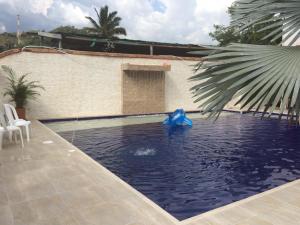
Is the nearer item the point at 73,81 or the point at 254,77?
the point at 254,77

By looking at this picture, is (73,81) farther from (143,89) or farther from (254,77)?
(254,77)

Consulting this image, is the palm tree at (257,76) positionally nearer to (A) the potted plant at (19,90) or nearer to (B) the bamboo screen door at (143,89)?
(A) the potted plant at (19,90)

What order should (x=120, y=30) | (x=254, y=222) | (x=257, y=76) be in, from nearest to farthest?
(x=257, y=76) < (x=254, y=222) < (x=120, y=30)

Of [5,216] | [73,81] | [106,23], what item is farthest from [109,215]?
[106,23]

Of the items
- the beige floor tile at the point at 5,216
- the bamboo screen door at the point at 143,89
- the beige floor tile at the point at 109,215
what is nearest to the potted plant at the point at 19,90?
the bamboo screen door at the point at 143,89

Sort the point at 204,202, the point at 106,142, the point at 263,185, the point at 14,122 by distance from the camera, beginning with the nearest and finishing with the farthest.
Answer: the point at 204,202, the point at 263,185, the point at 14,122, the point at 106,142

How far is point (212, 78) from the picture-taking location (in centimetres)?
194

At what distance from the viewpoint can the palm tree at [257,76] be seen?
1.67 meters

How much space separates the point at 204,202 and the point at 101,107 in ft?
34.8

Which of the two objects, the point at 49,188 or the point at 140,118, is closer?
the point at 49,188

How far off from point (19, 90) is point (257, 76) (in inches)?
449

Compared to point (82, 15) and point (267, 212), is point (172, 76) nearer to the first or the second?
point (267, 212)

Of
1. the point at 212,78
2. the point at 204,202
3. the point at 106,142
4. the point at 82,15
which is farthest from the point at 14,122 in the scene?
the point at 82,15

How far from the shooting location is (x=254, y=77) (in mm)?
1796
